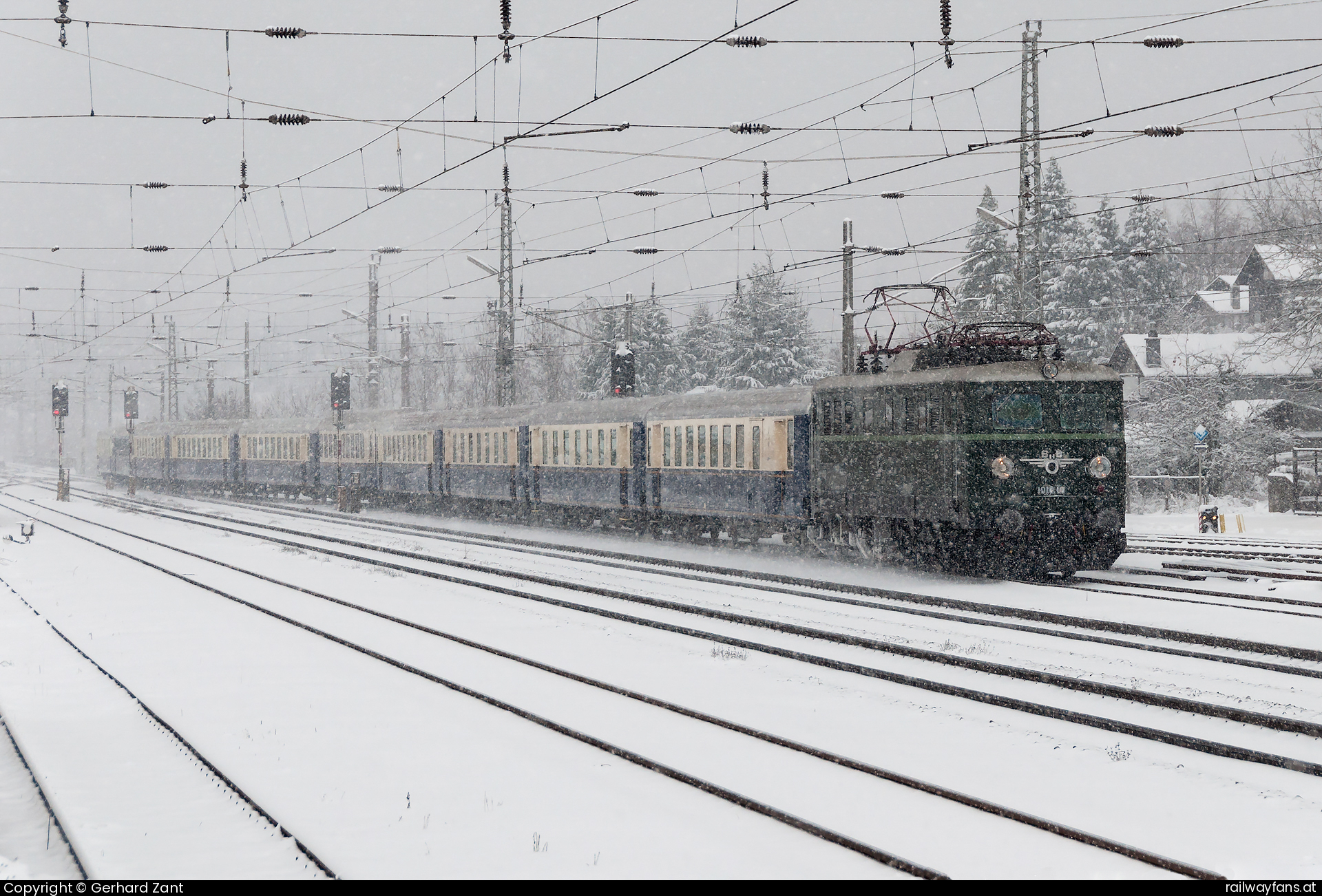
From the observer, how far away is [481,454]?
1389 inches

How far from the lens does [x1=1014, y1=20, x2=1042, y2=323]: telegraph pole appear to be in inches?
1007

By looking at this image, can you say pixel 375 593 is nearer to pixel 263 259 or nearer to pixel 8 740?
pixel 8 740

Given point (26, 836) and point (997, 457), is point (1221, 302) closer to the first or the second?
point (997, 457)

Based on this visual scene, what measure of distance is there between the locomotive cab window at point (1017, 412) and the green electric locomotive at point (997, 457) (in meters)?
0.01

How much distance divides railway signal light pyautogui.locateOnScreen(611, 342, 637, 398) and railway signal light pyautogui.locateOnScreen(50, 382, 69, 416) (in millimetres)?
24363

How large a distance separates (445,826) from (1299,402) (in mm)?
51612

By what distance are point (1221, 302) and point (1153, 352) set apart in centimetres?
3021

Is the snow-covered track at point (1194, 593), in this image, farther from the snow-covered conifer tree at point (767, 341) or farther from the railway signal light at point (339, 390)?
the snow-covered conifer tree at point (767, 341)

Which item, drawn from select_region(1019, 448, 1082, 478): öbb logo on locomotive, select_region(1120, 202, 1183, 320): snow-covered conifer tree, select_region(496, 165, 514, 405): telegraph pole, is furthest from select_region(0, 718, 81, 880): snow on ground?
select_region(1120, 202, 1183, 320): snow-covered conifer tree

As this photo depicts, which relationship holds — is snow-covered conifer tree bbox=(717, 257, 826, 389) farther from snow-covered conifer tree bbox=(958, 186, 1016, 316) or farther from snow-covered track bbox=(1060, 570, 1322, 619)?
snow-covered track bbox=(1060, 570, 1322, 619)

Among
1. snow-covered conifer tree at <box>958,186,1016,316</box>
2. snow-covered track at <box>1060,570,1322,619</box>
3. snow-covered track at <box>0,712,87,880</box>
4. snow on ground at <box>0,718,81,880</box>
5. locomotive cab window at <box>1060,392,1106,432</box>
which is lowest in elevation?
snow on ground at <box>0,718,81,880</box>

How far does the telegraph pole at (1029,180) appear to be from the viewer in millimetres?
25578

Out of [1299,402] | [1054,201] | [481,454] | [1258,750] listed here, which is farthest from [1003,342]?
[1054,201]

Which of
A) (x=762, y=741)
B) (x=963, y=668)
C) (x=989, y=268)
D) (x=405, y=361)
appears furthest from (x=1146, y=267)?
(x=762, y=741)
